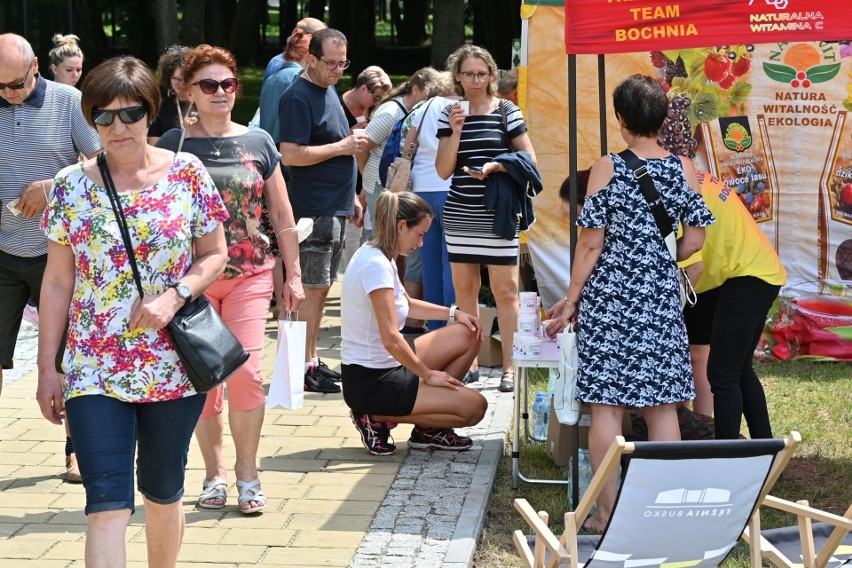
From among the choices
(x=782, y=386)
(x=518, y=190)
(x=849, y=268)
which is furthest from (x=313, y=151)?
(x=849, y=268)

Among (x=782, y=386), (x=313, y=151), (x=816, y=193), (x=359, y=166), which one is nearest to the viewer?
(x=313, y=151)

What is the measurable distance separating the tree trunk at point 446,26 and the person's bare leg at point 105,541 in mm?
17402

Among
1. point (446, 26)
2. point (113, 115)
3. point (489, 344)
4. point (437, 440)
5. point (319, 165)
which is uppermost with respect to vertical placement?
point (446, 26)

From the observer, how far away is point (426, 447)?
605 cm

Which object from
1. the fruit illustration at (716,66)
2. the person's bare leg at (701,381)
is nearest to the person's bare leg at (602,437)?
the person's bare leg at (701,381)

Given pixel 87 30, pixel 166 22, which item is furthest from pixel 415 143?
pixel 87 30

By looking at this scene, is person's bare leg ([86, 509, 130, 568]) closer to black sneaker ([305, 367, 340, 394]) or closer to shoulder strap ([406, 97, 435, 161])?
black sneaker ([305, 367, 340, 394])

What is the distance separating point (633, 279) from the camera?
475 centimetres

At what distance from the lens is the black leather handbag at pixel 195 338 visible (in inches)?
137

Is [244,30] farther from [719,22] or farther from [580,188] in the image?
[719,22]

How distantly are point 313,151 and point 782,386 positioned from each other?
3227 mm

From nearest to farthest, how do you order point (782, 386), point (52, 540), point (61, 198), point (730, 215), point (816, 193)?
point (61, 198)
point (52, 540)
point (730, 215)
point (782, 386)
point (816, 193)

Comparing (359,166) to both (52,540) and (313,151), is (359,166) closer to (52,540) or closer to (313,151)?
(313,151)

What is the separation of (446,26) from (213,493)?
16.2m
